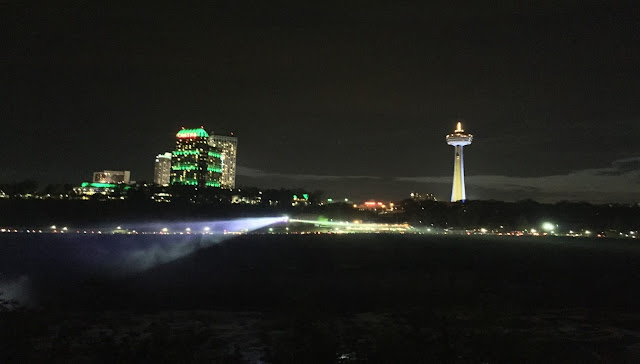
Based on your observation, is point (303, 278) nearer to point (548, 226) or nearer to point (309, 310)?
point (309, 310)

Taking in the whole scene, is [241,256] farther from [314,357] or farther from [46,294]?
[314,357]

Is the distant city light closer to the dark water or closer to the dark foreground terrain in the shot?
the dark water

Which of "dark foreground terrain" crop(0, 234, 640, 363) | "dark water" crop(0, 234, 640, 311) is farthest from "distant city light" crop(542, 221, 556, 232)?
"dark foreground terrain" crop(0, 234, 640, 363)

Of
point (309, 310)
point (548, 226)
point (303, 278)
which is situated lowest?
point (303, 278)

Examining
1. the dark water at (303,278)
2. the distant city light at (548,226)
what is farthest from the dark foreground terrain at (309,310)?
the distant city light at (548,226)

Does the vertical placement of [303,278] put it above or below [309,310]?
below

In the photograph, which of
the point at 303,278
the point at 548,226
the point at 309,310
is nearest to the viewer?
the point at 309,310

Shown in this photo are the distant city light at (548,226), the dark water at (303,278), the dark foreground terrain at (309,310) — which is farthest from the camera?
the distant city light at (548,226)

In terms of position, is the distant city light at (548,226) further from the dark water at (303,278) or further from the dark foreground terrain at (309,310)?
the dark foreground terrain at (309,310)

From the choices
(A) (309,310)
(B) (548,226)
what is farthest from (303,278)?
(B) (548,226)

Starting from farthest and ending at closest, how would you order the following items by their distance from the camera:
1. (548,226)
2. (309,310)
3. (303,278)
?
1. (548,226)
2. (303,278)
3. (309,310)
